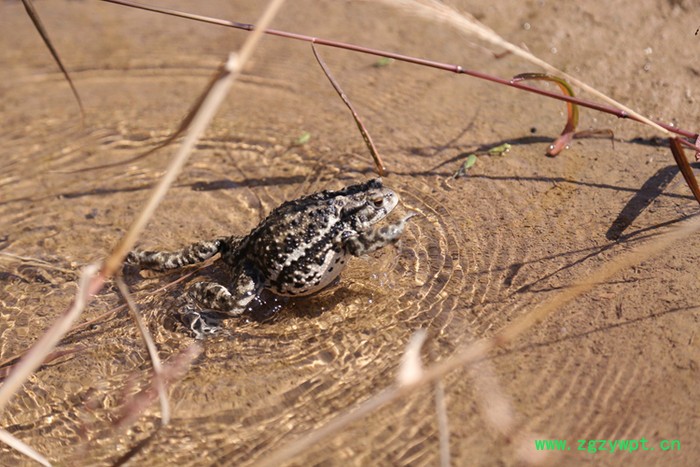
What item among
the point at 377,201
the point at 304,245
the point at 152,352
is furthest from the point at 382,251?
the point at 152,352

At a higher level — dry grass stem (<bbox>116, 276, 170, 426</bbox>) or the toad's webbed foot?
the toad's webbed foot

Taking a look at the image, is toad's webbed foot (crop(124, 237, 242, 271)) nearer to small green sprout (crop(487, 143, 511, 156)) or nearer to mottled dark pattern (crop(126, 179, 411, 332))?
mottled dark pattern (crop(126, 179, 411, 332))

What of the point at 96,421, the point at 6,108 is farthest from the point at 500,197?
the point at 6,108

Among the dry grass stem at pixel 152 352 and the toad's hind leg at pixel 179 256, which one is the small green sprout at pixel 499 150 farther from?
the dry grass stem at pixel 152 352

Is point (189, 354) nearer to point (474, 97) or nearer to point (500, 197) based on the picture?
point (500, 197)

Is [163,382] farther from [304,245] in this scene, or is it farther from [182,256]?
[304,245]

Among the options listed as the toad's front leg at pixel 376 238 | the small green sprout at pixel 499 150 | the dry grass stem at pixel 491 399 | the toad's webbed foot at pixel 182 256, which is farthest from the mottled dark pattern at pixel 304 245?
the small green sprout at pixel 499 150

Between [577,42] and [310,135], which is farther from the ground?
Result: [310,135]

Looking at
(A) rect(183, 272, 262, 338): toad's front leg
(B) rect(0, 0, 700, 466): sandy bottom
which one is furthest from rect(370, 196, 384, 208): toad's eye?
(A) rect(183, 272, 262, 338): toad's front leg
